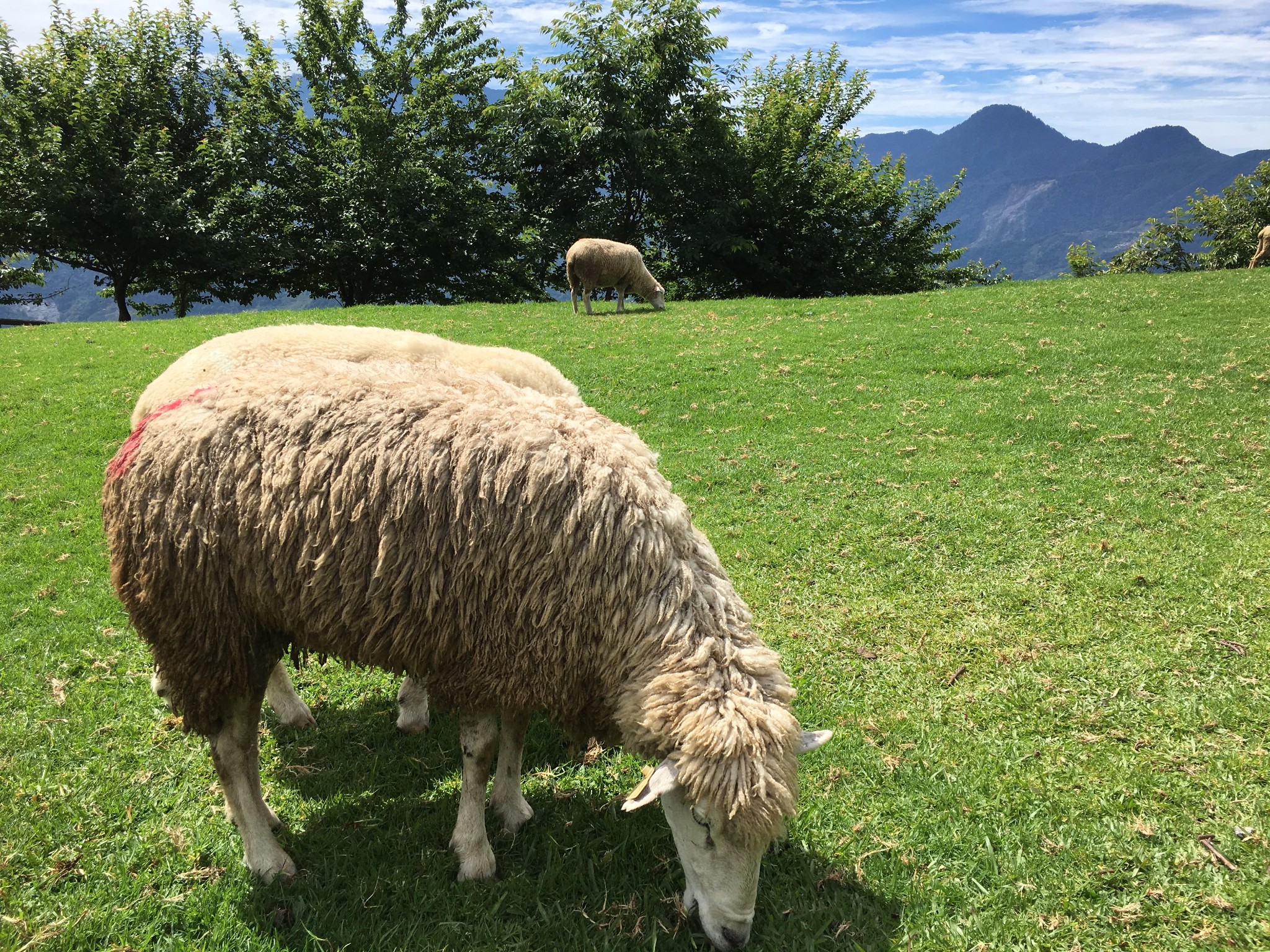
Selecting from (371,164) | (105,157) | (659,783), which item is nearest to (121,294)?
(105,157)

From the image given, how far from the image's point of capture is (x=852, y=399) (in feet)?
36.5

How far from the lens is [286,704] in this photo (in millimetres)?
4746

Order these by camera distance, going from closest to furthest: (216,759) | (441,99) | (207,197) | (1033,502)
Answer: (216,759) < (1033,502) < (207,197) < (441,99)

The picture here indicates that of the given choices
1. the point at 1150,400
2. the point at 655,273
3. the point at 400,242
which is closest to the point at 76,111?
the point at 400,242

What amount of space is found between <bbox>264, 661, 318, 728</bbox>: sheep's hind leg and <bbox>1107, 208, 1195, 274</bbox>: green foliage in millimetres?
51923

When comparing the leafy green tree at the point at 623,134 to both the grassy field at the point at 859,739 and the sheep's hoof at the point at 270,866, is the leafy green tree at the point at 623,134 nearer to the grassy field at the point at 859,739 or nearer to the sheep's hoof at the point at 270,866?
the grassy field at the point at 859,739

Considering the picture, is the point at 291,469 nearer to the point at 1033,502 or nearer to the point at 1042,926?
the point at 1042,926

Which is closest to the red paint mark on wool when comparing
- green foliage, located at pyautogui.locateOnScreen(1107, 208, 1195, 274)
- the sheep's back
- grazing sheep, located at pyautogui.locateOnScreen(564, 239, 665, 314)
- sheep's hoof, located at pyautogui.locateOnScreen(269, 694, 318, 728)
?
the sheep's back

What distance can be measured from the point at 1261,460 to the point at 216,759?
1075cm

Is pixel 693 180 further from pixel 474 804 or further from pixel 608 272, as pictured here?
pixel 474 804

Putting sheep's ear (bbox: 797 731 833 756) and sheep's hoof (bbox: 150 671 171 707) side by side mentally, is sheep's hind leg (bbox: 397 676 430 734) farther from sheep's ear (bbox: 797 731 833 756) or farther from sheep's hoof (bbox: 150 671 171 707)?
sheep's ear (bbox: 797 731 833 756)

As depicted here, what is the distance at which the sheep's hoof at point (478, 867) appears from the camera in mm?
3561

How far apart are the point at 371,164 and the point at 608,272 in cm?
1441

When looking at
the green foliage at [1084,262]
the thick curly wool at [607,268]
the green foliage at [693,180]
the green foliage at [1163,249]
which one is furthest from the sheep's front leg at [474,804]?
the green foliage at [1084,262]
